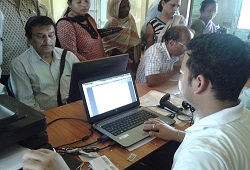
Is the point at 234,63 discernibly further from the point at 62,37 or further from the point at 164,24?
the point at 164,24

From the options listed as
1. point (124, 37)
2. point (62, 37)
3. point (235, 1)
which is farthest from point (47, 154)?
point (235, 1)

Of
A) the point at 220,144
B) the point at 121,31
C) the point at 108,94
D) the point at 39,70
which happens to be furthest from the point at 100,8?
the point at 220,144

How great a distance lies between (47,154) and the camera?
0.68 m

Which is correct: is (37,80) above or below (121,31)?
below

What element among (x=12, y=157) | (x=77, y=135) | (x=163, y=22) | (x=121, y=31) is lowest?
(x=77, y=135)

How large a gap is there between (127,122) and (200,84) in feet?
1.87

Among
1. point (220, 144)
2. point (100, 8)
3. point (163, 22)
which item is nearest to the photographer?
point (220, 144)

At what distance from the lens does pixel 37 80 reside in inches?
64.3

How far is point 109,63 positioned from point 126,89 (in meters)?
0.19

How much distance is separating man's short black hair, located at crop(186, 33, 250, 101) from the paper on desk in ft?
2.24

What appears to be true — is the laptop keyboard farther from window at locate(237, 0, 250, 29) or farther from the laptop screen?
window at locate(237, 0, 250, 29)

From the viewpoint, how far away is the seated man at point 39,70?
1.58 m

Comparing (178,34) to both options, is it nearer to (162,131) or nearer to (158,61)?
(158,61)

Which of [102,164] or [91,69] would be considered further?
[91,69]
